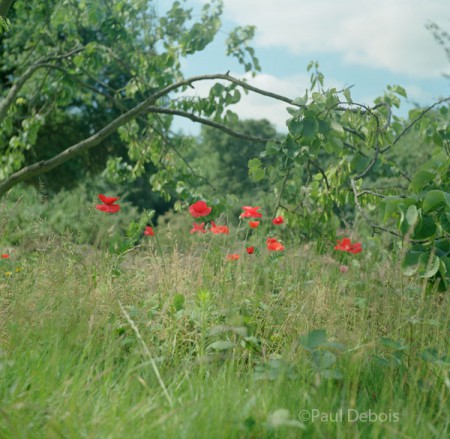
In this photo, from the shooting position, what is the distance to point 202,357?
2.71 meters

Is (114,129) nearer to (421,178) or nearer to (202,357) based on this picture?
(421,178)

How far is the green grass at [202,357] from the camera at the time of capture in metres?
2.10

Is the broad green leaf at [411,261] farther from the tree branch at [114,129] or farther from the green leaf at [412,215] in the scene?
the tree branch at [114,129]

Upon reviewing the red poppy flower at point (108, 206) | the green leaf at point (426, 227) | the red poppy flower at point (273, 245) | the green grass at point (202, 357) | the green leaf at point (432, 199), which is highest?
the green leaf at point (432, 199)

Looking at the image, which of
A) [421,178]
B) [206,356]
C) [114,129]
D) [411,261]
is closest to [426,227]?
[411,261]

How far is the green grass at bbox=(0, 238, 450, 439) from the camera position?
2096 millimetres

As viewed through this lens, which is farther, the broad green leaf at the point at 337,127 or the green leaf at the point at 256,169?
the green leaf at the point at 256,169

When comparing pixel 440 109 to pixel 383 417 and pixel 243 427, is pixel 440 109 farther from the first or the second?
pixel 243 427

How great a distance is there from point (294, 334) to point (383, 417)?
0.96 meters

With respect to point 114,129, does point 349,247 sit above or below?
below

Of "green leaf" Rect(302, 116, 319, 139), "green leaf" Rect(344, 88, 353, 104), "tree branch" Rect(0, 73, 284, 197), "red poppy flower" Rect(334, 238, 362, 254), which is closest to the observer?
"green leaf" Rect(302, 116, 319, 139)

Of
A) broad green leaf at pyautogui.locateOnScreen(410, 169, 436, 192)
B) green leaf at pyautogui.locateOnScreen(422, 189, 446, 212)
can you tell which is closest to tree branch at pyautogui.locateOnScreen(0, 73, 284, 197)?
broad green leaf at pyautogui.locateOnScreen(410, 169, 436, 192)

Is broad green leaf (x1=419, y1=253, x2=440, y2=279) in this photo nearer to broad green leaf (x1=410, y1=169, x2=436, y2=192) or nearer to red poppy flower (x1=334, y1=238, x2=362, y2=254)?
broad green leaf (x1=410, y1=169, x2=436, y2=192)

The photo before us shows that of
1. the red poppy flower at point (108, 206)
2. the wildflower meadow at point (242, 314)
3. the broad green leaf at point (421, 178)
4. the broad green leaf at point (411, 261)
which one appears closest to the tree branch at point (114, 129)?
the wildflower meadow at point (242, 314)
